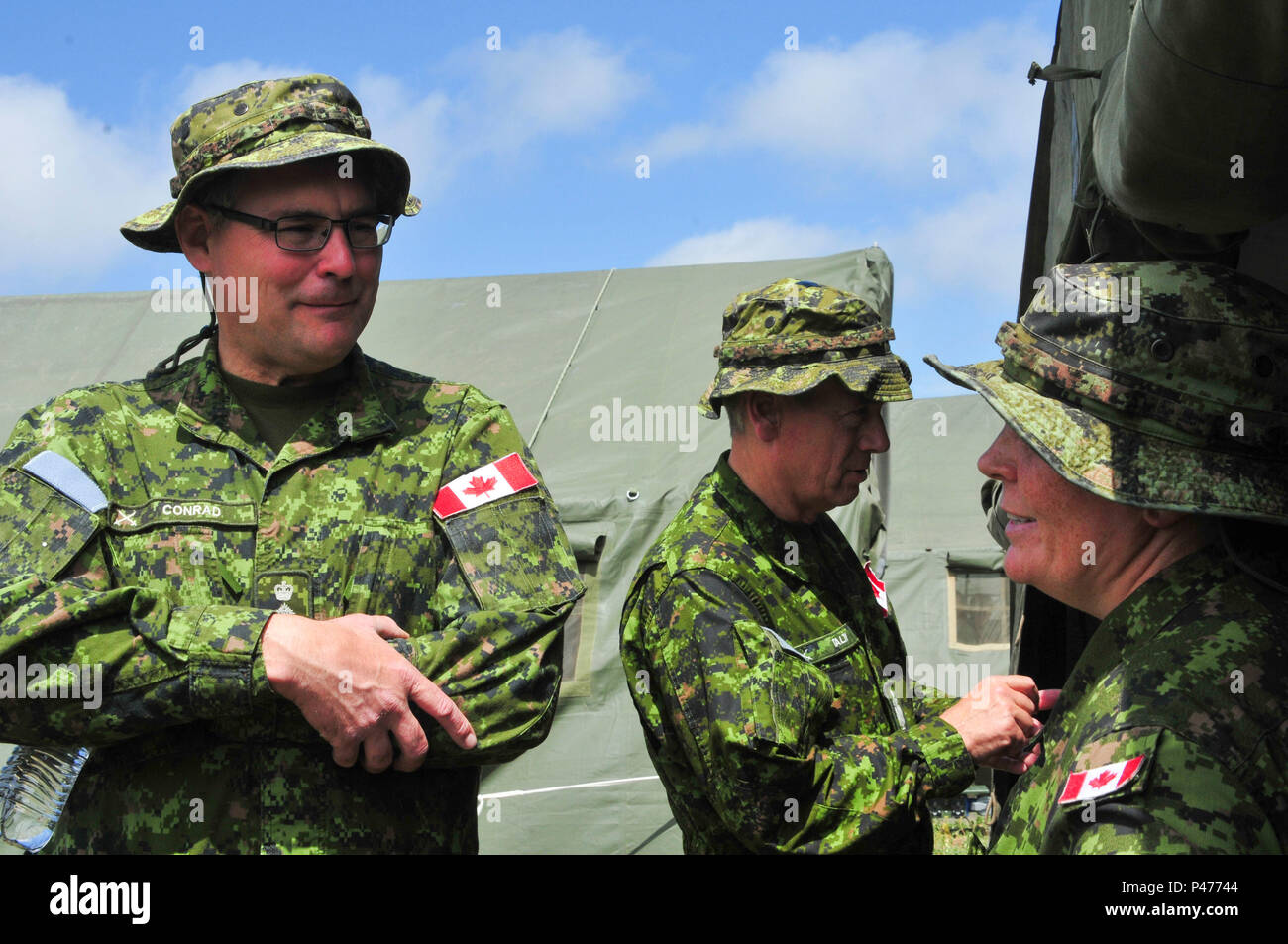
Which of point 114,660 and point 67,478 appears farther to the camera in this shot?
point 67,478

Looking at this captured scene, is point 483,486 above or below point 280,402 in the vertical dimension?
below

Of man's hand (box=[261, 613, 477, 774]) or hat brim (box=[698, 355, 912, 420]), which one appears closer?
man's hand (box=[261, 613, 477, 774])

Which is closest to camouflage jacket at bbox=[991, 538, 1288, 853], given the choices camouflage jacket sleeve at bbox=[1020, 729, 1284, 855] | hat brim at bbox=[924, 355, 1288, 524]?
camouflage jacket sleeve at bbox=[1020, 729, 1284, 855]

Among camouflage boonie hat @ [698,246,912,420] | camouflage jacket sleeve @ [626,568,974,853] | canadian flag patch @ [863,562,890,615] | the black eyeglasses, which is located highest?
the black eyeglasses

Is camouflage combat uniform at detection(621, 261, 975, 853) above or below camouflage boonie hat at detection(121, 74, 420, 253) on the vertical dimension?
below

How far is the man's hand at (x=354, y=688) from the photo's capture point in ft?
5.88

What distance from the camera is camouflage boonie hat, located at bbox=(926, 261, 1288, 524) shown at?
1505 millimetres

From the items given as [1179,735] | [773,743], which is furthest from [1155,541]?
[773,743]

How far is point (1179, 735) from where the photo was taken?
53.7 inches

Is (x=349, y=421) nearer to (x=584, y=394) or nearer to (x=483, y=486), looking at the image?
(x=483, y=486)

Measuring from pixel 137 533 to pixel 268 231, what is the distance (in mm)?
528

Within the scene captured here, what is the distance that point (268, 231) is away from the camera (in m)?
2.15

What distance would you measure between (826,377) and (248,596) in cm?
116

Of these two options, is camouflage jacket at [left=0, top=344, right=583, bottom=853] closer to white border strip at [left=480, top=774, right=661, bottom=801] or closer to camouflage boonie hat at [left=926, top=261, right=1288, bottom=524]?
camouflage boonie hat at [left=926, top=261, right=1288, bottom=524]
